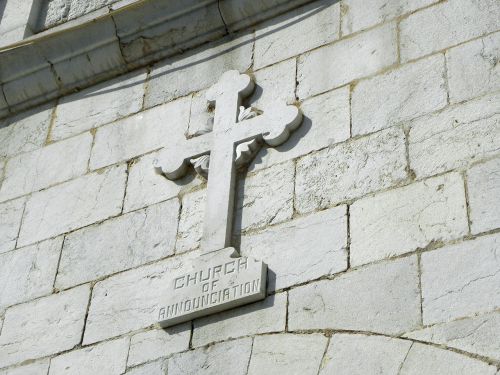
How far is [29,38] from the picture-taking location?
631cm

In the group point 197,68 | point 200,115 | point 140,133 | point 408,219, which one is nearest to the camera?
point 408,219

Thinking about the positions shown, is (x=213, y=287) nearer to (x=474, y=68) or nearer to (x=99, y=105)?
(x=474, y=68)

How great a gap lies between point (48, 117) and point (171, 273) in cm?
152

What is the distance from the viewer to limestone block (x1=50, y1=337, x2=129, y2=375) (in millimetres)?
4836

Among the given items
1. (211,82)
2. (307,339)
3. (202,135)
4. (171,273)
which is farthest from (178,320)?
(211,82)

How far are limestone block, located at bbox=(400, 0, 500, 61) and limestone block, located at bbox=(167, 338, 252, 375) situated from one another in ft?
4.55

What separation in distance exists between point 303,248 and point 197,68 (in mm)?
1429

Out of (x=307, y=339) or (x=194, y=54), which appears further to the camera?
(x=194, y=54)

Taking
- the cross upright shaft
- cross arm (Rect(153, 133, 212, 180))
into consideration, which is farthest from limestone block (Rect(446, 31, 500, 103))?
cross arm (Rect(153, 133, 212, 180))

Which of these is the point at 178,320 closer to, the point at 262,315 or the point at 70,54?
the point at 262,315

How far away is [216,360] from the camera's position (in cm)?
458

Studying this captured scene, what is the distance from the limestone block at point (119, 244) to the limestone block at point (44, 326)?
0.09 m

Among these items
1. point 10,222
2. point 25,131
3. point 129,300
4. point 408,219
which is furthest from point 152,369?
point 25,131

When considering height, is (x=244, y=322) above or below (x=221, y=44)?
below
